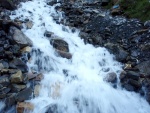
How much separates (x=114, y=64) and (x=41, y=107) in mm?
3427

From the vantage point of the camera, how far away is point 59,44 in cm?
962

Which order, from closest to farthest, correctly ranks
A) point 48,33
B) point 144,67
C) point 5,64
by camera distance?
point 5,64 < point 144,67 < point 48,33

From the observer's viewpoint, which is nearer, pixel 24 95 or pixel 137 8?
pixel 24 95

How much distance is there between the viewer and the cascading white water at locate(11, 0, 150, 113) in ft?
23.2

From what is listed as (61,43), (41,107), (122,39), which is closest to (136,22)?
(122,39)

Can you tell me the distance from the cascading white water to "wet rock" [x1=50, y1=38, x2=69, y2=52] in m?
0.20

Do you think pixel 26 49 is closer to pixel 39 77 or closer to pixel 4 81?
pixel 39 77

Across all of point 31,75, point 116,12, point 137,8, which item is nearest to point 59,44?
point 31,75

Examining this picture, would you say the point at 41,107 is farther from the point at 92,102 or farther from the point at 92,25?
the point at 92,25

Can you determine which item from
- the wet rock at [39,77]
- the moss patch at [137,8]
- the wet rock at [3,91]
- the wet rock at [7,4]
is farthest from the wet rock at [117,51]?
the wet rock at [7,4]

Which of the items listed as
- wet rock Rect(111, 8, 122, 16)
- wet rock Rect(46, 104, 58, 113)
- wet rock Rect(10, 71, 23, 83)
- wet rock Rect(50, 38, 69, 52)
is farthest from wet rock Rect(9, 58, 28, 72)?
wet rock Rect(111, 8, 122, 16)

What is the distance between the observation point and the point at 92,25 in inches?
453

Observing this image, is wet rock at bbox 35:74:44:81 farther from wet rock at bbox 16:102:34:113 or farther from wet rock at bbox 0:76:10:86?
wet rock at bbox 16:102:34:113

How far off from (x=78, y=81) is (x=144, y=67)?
2.33m
